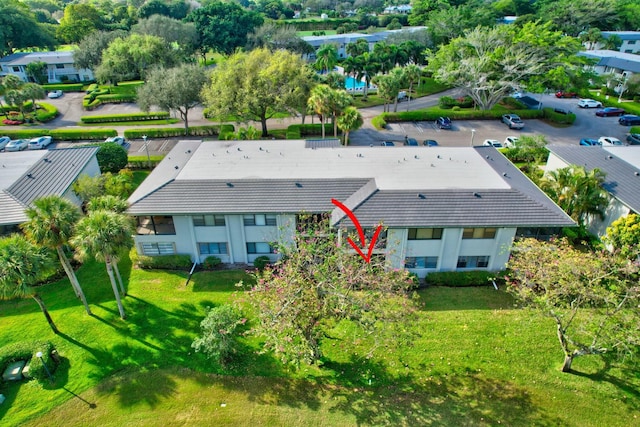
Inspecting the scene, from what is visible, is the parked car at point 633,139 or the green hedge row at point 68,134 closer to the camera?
the parked car at point 633,139

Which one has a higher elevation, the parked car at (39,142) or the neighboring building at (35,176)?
the neighboring building at (35,176)

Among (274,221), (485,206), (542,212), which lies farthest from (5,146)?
(542,212)

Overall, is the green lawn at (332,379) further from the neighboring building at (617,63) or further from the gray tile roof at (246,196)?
the neighboring building at (617,63)

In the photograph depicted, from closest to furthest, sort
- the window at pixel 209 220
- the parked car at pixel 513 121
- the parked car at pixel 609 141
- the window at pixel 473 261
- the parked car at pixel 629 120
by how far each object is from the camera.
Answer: the window at pixel 473 261 → the window at pixel 209 220 → the parked car at pixel 609 141 → the parked car at pixel 513 121 → the parked car at pixel 629 120

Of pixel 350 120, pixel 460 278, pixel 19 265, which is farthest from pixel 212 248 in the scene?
pixel 350 120

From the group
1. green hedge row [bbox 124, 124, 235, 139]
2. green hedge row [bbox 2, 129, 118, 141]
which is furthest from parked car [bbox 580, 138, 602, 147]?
green hedge row [bbox 2, 129, 118, 141]

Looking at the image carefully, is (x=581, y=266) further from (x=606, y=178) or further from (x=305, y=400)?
(x=606, y=178)

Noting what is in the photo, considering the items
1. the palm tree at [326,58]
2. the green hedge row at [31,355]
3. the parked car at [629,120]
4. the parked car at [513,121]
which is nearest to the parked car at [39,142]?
the green hedge row at [31,355]
